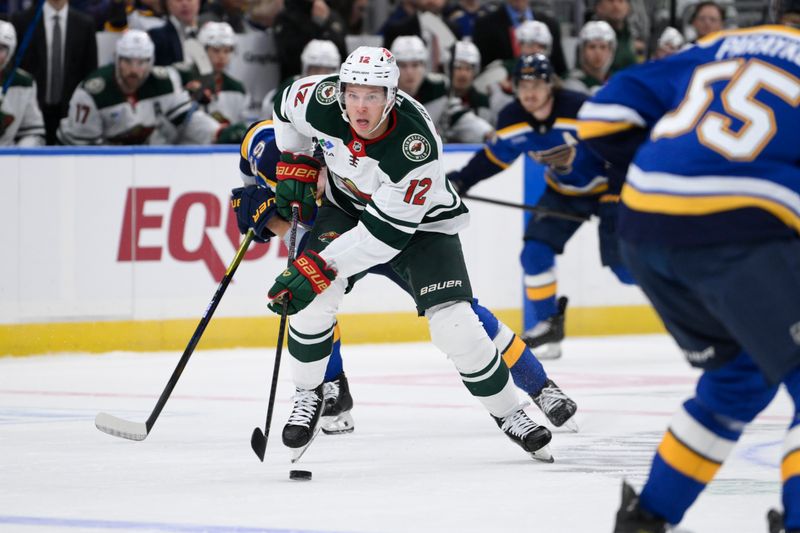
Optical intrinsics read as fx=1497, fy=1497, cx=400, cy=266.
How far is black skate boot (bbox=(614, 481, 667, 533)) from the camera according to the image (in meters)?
2.80

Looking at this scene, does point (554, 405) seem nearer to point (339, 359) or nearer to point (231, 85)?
point (339, 359)

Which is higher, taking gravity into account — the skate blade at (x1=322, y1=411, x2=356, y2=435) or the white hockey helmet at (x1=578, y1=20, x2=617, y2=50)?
the white hockey helmet at (x1=578, y1=20, x2=617, y2=50)

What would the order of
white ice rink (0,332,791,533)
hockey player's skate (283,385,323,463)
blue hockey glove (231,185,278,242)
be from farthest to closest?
blue hockey glove (231,185,278,242)
hockey player's skate (283,385,323,463)
white ice rink (0,332,791,533)

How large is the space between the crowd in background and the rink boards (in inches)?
21.8

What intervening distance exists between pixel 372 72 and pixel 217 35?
4513 millimetres

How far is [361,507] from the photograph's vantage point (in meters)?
3.59

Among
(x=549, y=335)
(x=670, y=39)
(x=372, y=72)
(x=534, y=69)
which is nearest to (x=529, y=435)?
(x=372, y=72)

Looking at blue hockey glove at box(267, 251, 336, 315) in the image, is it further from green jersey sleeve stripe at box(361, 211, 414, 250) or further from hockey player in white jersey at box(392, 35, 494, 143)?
hockey player in white jersey at box(392, 35, 494, 143)

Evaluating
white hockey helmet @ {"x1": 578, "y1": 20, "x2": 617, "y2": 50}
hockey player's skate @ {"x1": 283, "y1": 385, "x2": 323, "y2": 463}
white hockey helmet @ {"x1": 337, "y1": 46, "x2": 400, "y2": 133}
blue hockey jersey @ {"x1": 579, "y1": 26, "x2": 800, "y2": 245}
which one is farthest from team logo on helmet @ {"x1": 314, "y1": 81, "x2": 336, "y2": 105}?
white hockey helmet @ {"x1": 578, "y1": 20, "x2": 617, "y2": 50}

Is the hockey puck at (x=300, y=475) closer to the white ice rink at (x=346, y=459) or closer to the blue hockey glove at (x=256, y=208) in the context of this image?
the white ice rink at (x=346, y=459)

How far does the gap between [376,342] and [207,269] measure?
3.40 ft

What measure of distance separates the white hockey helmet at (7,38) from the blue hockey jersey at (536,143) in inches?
96.9

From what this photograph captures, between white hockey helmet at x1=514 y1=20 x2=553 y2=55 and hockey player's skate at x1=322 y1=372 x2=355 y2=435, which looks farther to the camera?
white hockey helmet at x1=514 y1=20 x2=553 y2=55

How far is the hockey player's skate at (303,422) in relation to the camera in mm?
4262
